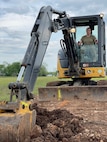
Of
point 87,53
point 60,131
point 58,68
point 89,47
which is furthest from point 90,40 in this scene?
point 60,131

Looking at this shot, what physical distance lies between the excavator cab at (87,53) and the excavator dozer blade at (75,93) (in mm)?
709

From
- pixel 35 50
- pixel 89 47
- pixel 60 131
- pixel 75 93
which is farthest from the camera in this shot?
pixel 89 47

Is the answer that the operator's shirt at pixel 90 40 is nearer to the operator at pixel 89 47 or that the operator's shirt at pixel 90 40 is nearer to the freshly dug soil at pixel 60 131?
the operator at pixel 89 47

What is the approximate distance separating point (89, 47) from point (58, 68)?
1459mm

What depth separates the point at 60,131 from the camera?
7.35m

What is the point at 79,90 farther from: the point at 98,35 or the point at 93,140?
the point at 93,140

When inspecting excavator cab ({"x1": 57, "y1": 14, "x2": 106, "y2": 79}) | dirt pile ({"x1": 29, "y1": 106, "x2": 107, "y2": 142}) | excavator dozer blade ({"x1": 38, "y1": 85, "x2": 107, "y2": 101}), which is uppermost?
excavator cab ({"x1": 57, "y1": 14, "x2": 106, "y2": 79})

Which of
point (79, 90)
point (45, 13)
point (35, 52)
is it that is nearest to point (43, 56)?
point (35, 52)

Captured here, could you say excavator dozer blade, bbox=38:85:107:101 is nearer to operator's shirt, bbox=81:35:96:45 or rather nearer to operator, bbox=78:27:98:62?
operator, bbox=78:27:98:62

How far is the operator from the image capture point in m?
12.2

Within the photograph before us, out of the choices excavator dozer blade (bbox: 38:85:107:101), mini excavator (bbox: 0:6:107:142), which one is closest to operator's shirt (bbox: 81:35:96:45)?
mini excavator (bbox: 0:6:107:142)

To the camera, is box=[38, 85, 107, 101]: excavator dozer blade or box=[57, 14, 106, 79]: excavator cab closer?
box=[38, 85, 107, 101]: excavator dozer blade

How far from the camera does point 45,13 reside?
9148mm

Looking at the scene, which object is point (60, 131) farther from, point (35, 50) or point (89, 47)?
point (89, 47)
